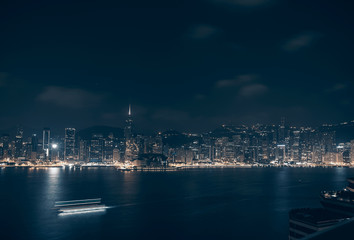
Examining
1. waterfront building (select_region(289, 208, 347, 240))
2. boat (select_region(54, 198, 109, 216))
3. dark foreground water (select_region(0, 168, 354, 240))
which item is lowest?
dark foreground water (select_region(0, 168, 354, 240))

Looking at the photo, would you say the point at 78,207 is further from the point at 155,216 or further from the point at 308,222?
the point at 308,222

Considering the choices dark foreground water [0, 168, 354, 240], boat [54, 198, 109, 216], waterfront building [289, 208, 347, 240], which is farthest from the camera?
boat [54, 198, 109, 216]

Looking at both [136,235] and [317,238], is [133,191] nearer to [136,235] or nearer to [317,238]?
[136,235]

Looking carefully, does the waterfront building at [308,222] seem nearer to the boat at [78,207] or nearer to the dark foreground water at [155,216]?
the dark foreground water at [155,216]

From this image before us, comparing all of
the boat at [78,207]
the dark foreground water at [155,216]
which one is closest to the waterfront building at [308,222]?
the dark foreground water at [155,216]

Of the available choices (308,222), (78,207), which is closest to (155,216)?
(78,207)

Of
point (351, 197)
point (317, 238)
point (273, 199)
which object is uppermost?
point (317, 238)

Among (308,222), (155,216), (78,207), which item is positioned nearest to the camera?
(308,222)

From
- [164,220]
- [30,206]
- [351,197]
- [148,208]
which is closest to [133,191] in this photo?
[148,208]

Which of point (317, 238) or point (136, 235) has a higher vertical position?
point (317, 238)

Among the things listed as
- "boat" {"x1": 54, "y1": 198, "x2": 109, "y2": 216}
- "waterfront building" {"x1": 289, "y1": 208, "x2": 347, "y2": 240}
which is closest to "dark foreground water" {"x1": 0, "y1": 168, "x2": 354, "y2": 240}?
"boat" {"x1": 54, "y1": 198, "x2": 109, "y2": 216}

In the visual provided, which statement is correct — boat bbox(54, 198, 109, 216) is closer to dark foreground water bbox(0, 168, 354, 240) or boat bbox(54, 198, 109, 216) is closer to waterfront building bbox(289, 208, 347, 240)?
dark foreground water bbox(0, 168, 354, 240)
